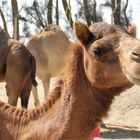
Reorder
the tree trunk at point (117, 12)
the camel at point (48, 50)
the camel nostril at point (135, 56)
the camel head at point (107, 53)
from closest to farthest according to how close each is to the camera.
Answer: the camel nostril at point (135, 56) < the camel head at point (107, 53) < the camel at point (48, 50) < the tree trunk at point (117, 12)

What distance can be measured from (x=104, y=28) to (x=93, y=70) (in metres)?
0.30

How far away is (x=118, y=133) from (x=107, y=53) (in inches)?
195

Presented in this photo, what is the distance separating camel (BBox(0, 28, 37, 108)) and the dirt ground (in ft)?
4.24

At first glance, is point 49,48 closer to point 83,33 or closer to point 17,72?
point 17,72

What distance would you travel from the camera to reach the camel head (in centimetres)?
284

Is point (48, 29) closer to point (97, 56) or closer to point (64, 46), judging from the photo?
point (64, 46)

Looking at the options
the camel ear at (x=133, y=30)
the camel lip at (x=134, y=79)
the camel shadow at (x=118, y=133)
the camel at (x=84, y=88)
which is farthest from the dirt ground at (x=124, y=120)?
the camel lip at (x=134, y=79)

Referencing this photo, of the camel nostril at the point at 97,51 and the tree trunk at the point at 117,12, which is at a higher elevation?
the camel nostril at the point at 97,51

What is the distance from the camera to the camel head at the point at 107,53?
2.84 m

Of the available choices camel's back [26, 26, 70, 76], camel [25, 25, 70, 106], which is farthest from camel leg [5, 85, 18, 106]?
camel's back [26, 26, 70, 76]

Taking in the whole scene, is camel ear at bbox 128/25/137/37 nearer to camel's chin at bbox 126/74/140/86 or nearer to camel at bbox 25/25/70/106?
camel's chin at bbox 126/74/140/86

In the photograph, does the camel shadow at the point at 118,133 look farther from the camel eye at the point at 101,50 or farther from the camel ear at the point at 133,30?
the camel eye at the point at 101,50

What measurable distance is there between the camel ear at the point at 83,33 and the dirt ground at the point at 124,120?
11.7 ft

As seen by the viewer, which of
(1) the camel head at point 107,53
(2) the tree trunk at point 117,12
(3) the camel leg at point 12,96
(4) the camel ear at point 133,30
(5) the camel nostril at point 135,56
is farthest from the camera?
(2) the tree trunk at point 117,12
